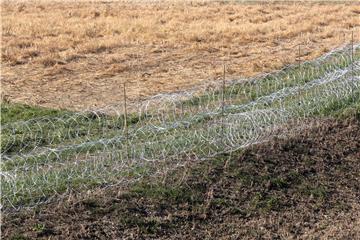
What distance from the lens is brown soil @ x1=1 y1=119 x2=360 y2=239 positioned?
6879 mm

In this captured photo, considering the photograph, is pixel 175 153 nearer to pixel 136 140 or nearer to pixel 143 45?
pixel 136 140

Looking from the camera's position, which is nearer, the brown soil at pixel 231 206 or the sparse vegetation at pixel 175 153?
the brown soil at pixel 231 206

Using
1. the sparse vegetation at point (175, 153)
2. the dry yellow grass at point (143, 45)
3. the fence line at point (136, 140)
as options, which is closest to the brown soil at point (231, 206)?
the sparse vegetation at point (175, 153)

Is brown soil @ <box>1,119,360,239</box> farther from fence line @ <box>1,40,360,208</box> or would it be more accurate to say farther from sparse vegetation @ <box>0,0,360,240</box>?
fence line @ <box>1,40,360,208</box>

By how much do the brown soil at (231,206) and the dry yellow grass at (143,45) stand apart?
17.7ft

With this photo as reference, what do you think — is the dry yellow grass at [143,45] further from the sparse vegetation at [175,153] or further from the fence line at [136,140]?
the fence line at [136,140]

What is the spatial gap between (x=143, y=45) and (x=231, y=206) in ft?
45.7

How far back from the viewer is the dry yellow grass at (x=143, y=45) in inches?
597

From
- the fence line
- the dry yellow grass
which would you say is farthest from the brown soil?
the dry yellow grass

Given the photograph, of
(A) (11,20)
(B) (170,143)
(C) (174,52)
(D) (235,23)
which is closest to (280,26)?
(D) (235,23)

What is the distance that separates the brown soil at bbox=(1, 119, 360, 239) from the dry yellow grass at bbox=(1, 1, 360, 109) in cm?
539

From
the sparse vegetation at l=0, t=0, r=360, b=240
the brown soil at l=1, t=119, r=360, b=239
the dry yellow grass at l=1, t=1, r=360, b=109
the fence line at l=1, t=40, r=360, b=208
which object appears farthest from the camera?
the dry yellow grass at l=1, t=1, r=360, b=109

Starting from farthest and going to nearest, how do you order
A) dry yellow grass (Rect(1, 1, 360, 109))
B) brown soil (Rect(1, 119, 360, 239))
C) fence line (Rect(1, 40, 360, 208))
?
dry yellow grass (Rect(1, 1, 360, 109))
fence line (Rect(1, 40, 360, 208))
brown soil (Rect(1, 119, 360, 239))

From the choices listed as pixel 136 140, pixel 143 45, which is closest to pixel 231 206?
pixel 136 140
